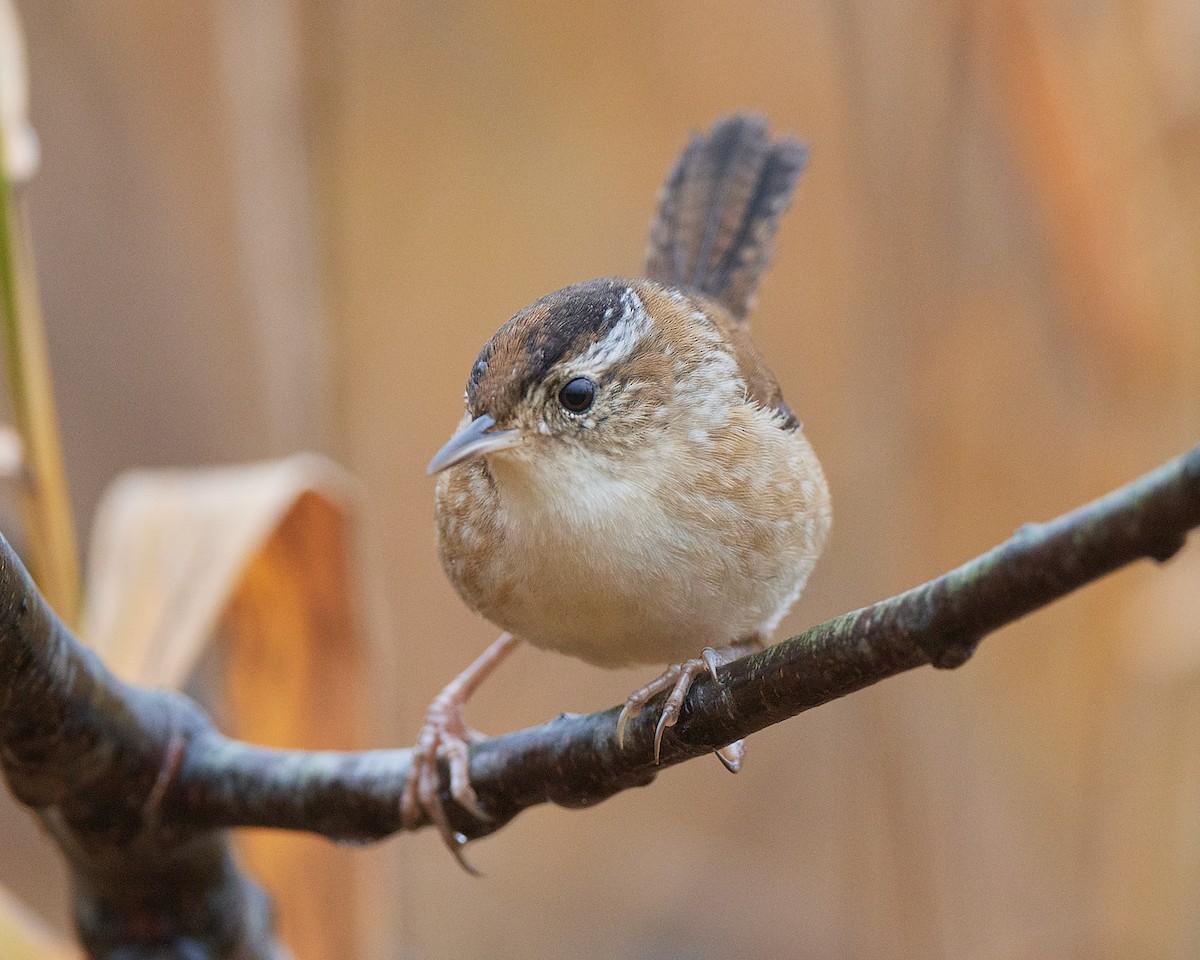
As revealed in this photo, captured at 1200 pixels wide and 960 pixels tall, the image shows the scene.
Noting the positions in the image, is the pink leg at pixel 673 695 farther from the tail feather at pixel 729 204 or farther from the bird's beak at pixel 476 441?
the tail feather at pixel 729 204

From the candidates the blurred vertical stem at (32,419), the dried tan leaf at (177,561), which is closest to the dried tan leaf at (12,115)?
the blurred vertical stem at (32,419)

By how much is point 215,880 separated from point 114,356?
3194mm

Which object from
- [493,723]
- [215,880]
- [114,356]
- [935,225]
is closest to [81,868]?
[215,880]

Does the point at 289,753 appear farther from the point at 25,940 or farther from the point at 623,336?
the point at 623,336

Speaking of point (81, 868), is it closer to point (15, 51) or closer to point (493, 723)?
point (15, 51)

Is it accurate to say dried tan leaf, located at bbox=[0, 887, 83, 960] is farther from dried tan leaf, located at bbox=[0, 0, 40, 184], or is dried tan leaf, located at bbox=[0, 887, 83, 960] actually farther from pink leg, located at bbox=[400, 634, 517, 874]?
dried tan leaf, located at bbox=[0, 0, 40, 184]

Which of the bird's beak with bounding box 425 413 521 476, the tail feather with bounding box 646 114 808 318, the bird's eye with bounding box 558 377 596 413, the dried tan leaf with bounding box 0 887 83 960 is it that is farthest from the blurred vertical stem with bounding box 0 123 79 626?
the tail feather with bounding box 646 114 808 318

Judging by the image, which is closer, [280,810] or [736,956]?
[280,810]

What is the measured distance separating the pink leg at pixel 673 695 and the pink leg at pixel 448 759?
266 mm

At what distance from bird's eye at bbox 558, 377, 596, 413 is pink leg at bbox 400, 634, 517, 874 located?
0.50 metres

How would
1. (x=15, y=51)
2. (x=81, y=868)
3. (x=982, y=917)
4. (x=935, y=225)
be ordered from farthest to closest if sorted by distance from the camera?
(x=982, y=917), (x=935, y=225), (x=15, y=51), (x=81, y=868)

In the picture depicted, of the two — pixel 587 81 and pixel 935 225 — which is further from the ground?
pixel 587 81

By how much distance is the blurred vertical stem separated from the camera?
74.2 inches

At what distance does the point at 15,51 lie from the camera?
2057 mm
